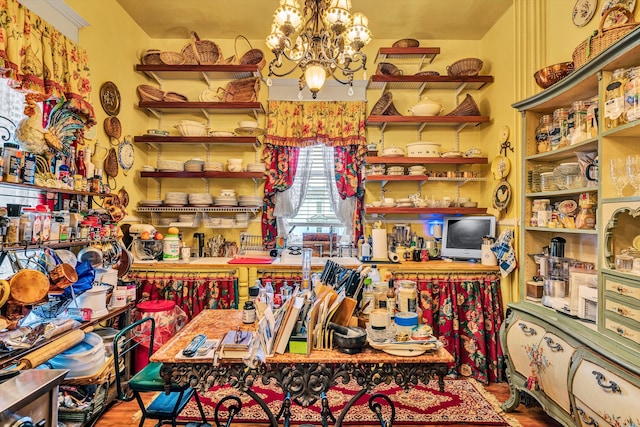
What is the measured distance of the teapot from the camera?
3.35 meters

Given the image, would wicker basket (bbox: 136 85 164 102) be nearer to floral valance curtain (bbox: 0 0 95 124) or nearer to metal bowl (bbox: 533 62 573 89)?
floral valance curtain (bbox: 0 0 95 124)

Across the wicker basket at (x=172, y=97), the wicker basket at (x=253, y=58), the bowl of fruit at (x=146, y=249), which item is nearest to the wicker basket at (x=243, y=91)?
the wicker basket at (x=253, y=58)

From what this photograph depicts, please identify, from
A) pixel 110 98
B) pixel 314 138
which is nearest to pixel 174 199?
pixel 110 98

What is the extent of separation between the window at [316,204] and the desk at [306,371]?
2285mm

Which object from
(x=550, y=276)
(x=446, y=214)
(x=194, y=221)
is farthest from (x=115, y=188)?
(x=550, y=276)

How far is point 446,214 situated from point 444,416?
1.90 meters

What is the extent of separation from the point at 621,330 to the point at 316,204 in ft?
8.73

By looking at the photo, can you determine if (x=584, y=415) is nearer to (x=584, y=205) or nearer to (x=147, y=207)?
(x=584, y=205)

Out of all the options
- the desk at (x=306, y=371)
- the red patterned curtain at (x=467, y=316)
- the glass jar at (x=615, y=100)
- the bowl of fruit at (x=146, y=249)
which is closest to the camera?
the desk at (x=306, y=371)

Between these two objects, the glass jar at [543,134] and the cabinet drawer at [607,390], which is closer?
the cabinet drawer at [607,390]

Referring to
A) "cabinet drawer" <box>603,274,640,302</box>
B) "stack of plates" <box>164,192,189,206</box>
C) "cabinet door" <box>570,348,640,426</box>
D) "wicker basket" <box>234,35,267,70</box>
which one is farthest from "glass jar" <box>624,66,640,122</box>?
"stack of plates" <box>164,192,189,206</box>

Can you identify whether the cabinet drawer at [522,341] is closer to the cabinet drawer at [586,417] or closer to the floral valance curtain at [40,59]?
the cabinet drawer at [586,417]

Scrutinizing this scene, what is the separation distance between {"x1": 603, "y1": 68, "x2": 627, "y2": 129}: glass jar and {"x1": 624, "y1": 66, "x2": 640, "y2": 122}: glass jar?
19 mm

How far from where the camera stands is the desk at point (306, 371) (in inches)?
53.9
